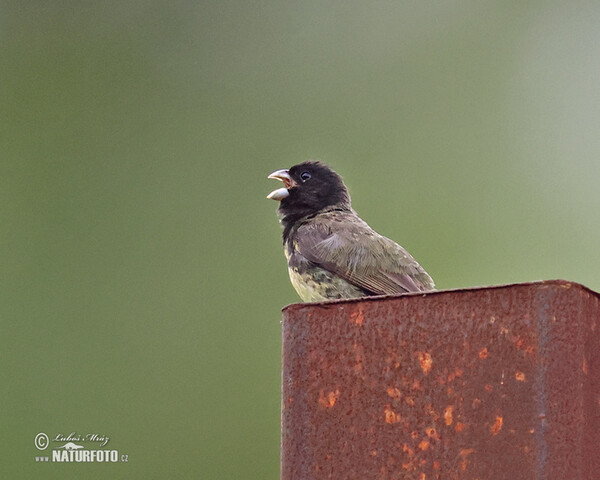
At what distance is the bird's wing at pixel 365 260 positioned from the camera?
4.23 meters

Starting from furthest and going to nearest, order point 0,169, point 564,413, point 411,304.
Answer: point 0,169, point 411,304, point 564,413

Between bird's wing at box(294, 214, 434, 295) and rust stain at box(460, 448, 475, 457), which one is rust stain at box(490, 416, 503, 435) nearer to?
rust stain at box(460, 448, 475, 457)

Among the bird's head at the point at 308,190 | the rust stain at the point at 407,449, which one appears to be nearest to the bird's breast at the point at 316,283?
the bird's head at the point at 308,190

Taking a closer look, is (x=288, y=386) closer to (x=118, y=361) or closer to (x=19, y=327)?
(x=118, y=361)

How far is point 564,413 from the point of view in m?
1.58

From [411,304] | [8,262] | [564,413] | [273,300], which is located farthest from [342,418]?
[8,262]

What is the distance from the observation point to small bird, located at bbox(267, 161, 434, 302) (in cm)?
425

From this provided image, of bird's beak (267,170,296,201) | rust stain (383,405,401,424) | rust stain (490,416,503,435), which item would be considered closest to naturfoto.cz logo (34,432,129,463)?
bird's beak (267,170,296,201)

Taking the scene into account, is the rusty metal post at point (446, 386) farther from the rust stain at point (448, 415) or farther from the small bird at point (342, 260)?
the small bird at point (342, 260)

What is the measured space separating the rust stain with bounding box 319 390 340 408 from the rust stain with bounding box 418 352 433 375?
0.16 meters

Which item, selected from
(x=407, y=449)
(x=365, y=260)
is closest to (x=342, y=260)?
(x=365, y=260)

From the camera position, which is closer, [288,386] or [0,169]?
[288,386]

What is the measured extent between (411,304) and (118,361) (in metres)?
6.19

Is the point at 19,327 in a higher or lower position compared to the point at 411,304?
higher
